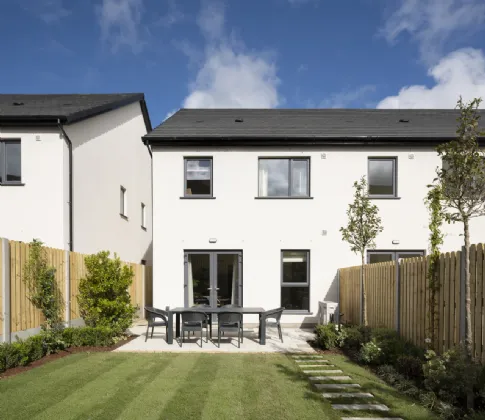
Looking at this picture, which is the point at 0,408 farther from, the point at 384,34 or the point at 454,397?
the point at 384,34

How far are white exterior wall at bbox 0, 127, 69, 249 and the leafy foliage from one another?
7.63 feet

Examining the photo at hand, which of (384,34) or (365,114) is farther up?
(384,34)

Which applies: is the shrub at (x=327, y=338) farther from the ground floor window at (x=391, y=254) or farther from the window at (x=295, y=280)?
the ground floor window at (x=391, y=254)

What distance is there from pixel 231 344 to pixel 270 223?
3950mm

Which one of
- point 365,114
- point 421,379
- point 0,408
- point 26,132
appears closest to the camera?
point 0,408

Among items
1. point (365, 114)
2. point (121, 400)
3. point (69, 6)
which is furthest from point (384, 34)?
point (121, 400)

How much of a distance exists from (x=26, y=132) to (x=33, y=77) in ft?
23.9

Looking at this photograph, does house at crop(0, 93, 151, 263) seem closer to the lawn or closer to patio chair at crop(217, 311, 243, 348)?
the lawn

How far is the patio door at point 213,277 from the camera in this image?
10594 millimetres

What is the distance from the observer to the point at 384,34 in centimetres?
1120

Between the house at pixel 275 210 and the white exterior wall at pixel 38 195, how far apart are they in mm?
2602

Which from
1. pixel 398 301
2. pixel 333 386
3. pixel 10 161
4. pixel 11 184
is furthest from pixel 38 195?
pixel 398 301

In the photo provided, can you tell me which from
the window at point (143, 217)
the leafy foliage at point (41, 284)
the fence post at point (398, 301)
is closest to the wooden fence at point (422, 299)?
the fence post at point (398, 301)

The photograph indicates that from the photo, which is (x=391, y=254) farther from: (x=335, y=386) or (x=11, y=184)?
(x=11, y=184)
